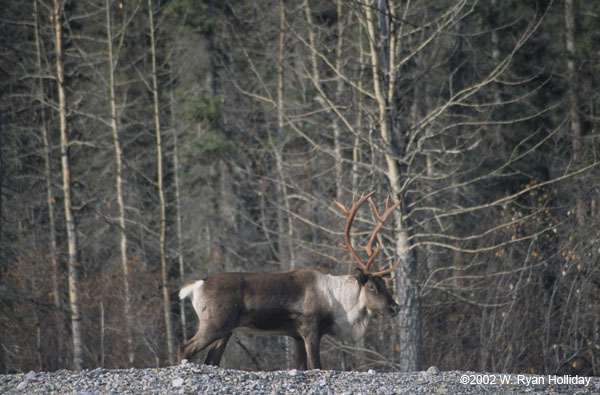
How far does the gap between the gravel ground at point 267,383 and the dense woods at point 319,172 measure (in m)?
3.56

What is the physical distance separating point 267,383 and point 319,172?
11.9m

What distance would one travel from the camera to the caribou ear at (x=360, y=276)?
9.46 meters

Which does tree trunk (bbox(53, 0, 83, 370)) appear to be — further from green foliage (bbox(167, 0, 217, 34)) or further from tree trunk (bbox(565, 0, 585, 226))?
tree trunk (bbox(565, 0, 585, 226))

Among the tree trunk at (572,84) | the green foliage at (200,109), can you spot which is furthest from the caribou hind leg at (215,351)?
the tree trunk at (572,84)

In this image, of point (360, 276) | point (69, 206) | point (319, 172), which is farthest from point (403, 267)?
point (319, 172)

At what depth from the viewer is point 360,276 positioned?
31.2 ft

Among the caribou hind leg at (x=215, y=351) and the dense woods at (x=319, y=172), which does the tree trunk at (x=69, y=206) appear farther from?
the caribou hind leg at (x=215, y=351)

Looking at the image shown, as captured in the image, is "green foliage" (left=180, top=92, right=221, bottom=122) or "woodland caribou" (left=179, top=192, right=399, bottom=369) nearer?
"woodland caribou" (left=179, top=192, right=399, bottom=369)

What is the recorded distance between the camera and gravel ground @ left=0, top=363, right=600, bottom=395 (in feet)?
21.7

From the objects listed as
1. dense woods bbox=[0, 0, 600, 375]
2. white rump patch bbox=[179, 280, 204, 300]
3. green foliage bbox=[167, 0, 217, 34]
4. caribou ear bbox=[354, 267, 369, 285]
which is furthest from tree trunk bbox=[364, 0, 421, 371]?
green foliage bbox=[167, 0, 217, 34]

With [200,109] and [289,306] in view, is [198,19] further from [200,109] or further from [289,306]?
[289,306]

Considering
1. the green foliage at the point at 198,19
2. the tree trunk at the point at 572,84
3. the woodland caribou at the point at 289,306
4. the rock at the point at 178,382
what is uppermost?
the green foliage at the point at 198,19

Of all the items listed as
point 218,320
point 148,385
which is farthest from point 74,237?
point 148,385

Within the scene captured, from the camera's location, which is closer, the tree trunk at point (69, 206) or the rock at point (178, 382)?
the rock at point (178, 382)
